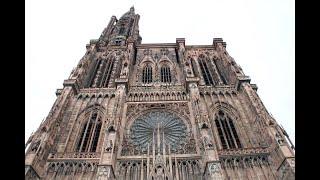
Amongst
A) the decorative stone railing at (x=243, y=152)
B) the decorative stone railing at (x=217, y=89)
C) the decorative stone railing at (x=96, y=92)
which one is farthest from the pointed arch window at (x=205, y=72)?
the decorative stone railing at (x=96, y=92)

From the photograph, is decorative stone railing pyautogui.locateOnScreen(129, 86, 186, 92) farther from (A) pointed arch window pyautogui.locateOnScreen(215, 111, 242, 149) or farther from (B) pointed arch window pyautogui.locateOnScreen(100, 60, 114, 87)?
(A) pointed arch window pyautogui.locateOnScreen(215, 111, 242, 149)

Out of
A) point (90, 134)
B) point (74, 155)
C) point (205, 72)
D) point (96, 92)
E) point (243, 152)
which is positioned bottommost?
point (243, 152)

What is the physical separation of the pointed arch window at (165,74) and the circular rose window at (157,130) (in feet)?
19.4

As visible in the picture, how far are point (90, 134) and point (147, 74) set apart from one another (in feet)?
33.8

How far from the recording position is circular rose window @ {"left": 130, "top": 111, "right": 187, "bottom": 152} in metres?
21.3

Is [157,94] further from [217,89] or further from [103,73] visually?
[103,73]

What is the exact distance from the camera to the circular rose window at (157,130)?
2131 cm

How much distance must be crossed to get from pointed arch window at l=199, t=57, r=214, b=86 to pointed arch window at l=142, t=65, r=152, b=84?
5675mm

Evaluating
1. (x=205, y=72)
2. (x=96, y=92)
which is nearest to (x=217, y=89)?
(x=205, y=72)

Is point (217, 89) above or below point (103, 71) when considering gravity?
below

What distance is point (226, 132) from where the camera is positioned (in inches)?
888

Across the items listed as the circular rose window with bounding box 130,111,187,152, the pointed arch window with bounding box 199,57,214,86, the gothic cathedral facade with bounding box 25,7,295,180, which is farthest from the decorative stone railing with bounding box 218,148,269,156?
the pointed arch window with bounding box 199,57,214,86
